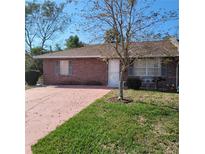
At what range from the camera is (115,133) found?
4.85 m

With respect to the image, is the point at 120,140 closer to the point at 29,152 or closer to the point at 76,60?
the point at 29,152

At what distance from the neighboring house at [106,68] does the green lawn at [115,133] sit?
18.6 ft

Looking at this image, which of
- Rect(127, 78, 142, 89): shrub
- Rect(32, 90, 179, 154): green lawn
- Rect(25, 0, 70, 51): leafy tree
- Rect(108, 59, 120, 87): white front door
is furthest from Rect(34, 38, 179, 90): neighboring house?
Rect(25, 0, 70, 51): leafy tree

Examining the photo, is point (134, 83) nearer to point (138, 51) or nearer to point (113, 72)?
point (113, 72)

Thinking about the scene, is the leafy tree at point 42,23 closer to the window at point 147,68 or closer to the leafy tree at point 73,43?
the leafy tree at point 73,43

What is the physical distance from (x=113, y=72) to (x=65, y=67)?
355 cm

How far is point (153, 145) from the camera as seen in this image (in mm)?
4305

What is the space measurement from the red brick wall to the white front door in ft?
0.92

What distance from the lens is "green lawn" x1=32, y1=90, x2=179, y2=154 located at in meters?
4.15

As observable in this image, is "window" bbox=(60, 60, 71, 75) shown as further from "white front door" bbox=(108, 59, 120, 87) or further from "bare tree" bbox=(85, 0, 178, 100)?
"bare tree" bbox=(85, 0, 178, 100)

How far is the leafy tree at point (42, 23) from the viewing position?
2481 cm

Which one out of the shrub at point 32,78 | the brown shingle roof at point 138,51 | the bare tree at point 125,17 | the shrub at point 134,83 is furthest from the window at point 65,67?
the bare tree at point 125,17
